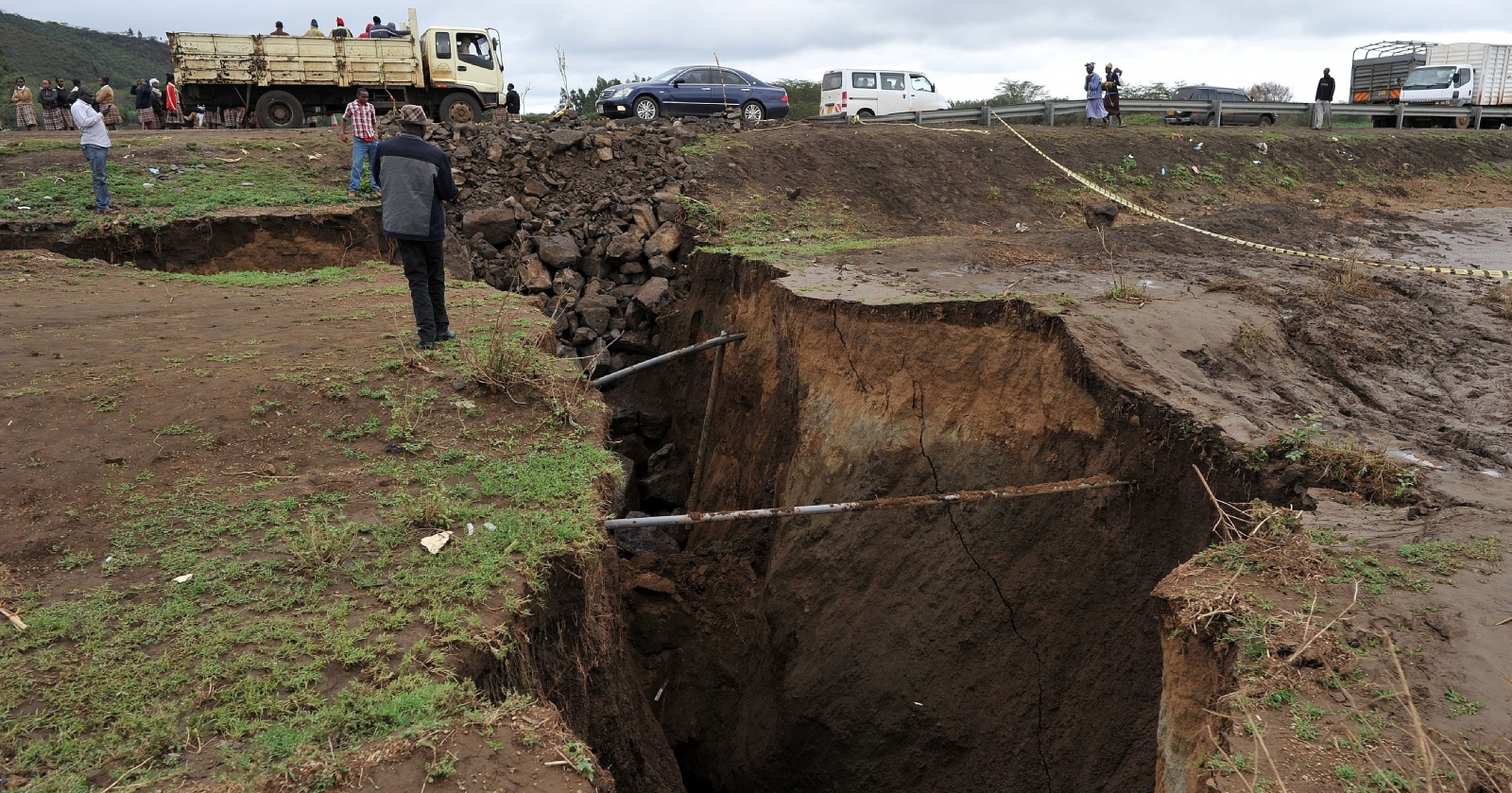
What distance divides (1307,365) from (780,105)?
43.9ft

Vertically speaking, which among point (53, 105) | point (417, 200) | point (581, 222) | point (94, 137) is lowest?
point (581, 222)

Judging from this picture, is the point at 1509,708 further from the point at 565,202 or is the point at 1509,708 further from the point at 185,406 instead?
the point at 565,202

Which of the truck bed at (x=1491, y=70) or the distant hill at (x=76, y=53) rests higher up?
the distant hill at (x=76, y=53)

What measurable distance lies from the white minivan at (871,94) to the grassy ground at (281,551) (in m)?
13.8

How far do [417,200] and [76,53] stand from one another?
45524 mm

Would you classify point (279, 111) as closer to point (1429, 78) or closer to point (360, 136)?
point (360, 136)

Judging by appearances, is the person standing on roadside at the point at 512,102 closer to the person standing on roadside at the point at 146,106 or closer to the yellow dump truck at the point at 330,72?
the yellow dump truck at the point at 330,72

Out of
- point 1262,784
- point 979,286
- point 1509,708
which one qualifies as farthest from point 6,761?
point 979,286

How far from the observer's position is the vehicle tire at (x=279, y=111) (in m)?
16.7

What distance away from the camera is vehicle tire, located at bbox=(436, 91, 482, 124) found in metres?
16.9

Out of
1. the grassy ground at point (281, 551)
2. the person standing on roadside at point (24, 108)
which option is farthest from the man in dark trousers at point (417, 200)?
the person standing on roadside at point (24, 108)

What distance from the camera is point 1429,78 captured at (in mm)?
24781

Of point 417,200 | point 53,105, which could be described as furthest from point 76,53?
point 417,200

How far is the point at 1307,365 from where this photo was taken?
690cm
